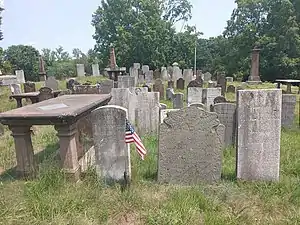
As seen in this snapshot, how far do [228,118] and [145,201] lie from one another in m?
3.15

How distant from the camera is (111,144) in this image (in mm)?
4266

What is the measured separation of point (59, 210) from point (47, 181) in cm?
76

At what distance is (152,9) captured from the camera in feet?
133

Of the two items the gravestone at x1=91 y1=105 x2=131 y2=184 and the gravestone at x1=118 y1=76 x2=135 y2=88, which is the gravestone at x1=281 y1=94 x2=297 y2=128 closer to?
the gravestone at x1=91 y1=105 x2=131 y2=184

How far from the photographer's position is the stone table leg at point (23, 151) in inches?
178

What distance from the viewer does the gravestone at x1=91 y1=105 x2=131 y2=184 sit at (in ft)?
13.8

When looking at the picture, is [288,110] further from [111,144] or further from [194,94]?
[111,144]

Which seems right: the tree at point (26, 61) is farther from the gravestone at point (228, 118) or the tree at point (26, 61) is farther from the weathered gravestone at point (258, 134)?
the weathered gravestone at point (258, 134)

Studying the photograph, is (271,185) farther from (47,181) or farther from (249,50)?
(249,50)

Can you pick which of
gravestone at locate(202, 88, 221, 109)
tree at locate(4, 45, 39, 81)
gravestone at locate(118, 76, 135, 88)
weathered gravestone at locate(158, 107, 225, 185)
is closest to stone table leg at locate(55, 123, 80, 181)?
weathered gravestone at locate(158, 107, 225, 185)

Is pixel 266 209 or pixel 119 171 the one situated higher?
pixel 119 171

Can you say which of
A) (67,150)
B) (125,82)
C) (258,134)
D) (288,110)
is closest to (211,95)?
(288,110)

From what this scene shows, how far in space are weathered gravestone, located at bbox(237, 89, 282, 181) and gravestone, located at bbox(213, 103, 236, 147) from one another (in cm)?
178

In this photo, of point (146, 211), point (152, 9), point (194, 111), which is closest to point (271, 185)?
point (194, 111)
